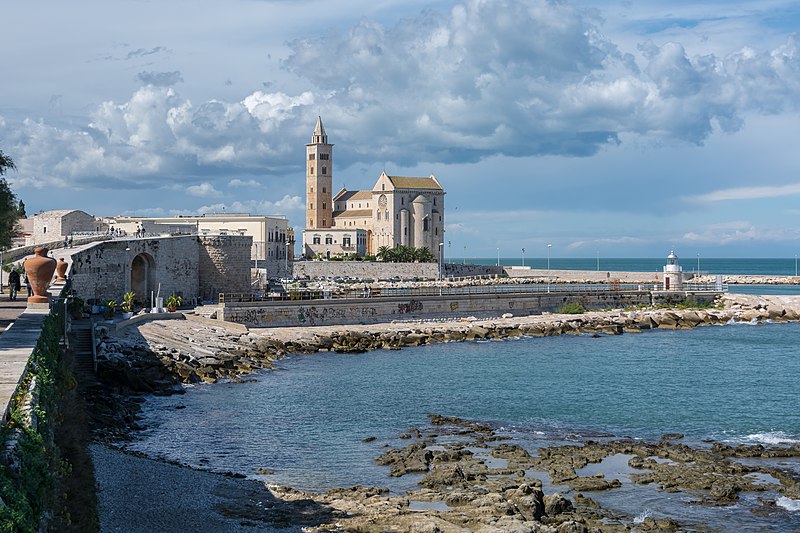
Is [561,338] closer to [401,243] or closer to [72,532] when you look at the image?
[72,532]

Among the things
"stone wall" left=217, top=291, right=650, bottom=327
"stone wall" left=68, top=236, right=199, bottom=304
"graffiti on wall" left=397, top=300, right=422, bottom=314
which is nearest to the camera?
"stone wall" left=68, top=236, right=199, bottom=304

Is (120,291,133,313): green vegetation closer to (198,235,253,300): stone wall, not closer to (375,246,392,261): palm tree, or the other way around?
(198,235,253,300): stone wall

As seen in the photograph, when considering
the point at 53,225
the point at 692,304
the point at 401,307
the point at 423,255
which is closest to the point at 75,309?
the point at 401,307

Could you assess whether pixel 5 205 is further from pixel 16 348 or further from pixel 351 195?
pixel 351 195

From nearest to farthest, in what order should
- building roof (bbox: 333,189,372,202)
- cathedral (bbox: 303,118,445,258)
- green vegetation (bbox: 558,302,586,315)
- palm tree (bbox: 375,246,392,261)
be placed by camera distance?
green vegetation (bbox: 558,302,586,315), palm tree (bbox: 375,246,392,261), cathedral (bbox: 303,118,445,258), building roof (bbox: 333,189,372,202)

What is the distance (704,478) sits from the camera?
19484 mm

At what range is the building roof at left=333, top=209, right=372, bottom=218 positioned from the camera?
132688mm

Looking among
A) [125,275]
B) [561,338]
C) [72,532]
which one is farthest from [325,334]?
[72,532]

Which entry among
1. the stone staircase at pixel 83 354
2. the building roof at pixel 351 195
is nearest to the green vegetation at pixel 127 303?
the stone staircase at pixel 83 354

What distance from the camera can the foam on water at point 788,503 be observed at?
17.4 metres

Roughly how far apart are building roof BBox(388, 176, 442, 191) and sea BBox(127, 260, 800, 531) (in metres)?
84.0

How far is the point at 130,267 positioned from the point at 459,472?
99.1ft

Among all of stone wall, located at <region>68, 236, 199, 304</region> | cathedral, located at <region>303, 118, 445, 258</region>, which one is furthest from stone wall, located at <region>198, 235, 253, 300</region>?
cathedral, located at <region>303, 118, 445, 258</region>

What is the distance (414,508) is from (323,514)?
1812mm
